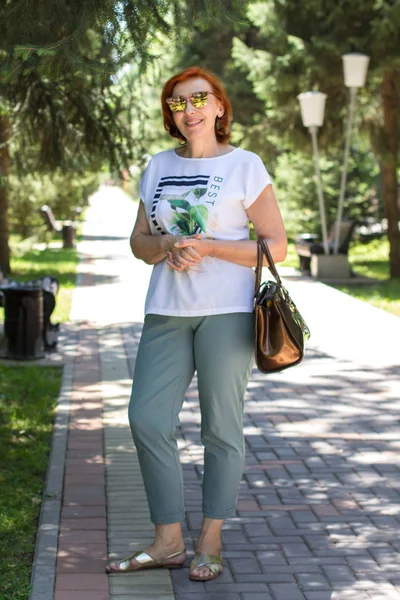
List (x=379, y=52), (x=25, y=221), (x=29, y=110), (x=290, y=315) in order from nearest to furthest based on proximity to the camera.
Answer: (x=290, y=315) → (x=29, y=110) → (x=379, y=52) → (x=25, y=221)

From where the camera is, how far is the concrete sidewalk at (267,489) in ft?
13.9

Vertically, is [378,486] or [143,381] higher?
[143,381]

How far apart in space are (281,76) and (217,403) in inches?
592

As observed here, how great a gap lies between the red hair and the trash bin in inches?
216

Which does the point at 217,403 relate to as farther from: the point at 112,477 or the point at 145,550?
the point at 112,477

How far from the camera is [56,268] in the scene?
67.3ft

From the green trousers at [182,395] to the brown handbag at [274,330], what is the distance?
0.12 metres

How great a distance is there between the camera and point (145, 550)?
429cm

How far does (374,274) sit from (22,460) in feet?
45.8

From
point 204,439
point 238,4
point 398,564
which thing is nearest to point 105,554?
point 204,439

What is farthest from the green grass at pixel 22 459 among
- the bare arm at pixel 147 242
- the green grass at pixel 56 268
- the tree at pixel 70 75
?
the green grass at pixel 56 268

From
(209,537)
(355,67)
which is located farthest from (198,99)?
(355,67)

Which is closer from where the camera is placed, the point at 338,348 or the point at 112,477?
the point at 112,477

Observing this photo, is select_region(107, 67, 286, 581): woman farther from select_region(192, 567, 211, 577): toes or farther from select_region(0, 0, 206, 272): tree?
select_region(0, 0, 206, 272): tree
